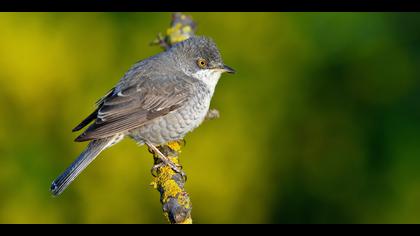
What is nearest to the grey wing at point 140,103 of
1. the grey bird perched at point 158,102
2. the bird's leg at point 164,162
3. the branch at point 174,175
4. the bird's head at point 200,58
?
the grey bird perched at point 158,102

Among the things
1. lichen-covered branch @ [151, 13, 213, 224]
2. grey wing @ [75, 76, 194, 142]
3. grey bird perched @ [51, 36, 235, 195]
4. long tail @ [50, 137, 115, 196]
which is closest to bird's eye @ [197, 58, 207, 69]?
grey bird perched @ [51, 36, 235, 195]

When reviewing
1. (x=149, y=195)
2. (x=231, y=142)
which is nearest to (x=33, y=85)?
(x=149, y=195)

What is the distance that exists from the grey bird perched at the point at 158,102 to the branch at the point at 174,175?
0.52 feet

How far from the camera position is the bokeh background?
6.21 m

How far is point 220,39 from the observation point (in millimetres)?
6574

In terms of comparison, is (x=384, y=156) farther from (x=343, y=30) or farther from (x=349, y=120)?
(x=343, y=30)

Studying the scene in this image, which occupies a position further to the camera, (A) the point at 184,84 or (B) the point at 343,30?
(B) the point at 343,30

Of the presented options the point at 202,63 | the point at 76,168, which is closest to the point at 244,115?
the point at 202,63

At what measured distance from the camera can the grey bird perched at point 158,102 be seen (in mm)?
5191

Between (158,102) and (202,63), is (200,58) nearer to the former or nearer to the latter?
(202,63)

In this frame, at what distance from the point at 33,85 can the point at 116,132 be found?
1683 millimetres

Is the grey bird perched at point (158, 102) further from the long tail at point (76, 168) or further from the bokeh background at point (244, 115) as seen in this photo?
the bokeh background at point (244, 115)

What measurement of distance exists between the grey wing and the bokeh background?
3.05 feet

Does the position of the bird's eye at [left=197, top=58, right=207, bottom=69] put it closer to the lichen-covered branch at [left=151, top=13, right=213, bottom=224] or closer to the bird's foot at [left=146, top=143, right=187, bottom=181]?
the lichen-covered branch at [left=151, top=13, right=213, bottom=224]
